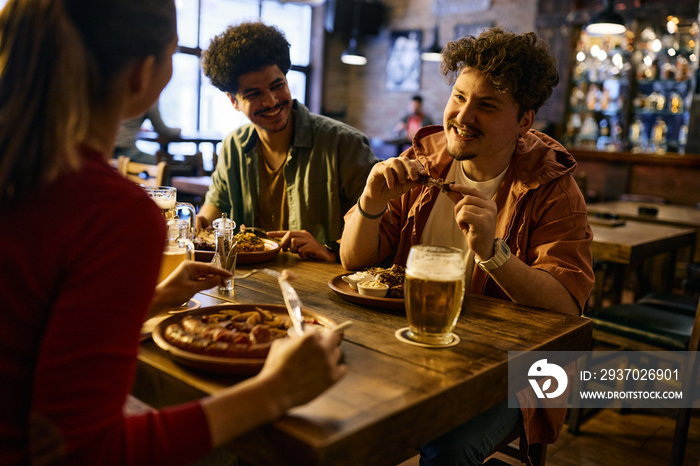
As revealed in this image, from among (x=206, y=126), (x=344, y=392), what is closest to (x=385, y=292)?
(x=344, y=392)

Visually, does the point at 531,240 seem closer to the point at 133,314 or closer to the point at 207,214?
the point at 133,314

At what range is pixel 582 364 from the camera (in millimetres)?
2625

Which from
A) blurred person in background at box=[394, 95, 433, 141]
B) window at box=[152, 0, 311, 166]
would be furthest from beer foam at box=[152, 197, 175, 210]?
blurred person in background at box=[394, 95, 433, 141]

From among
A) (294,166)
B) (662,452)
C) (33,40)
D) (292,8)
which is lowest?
(662,452)

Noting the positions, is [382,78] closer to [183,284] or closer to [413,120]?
[413,120]

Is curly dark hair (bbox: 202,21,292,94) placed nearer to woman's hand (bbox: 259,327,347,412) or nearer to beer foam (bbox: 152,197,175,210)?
beer foam (bbox: 152,197,175,210)

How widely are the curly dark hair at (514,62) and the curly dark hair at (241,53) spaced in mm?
816

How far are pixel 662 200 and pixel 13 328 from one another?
619 cm

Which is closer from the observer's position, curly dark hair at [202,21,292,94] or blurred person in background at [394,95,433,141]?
curly dark hair at [202,21,292,94]

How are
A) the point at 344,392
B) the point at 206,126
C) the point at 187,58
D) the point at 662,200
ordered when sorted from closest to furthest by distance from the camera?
the point at 344,392
the point at 662,200
the point at 187,58
the point at 206,126

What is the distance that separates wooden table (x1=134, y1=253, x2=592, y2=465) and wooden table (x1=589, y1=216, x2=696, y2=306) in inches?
64.1

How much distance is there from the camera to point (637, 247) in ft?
9.12

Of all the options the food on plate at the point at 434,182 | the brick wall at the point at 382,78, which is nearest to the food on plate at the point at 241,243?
the food on plate at the point at 434,182

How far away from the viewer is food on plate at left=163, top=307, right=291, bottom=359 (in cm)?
93
